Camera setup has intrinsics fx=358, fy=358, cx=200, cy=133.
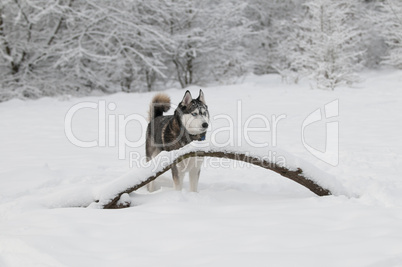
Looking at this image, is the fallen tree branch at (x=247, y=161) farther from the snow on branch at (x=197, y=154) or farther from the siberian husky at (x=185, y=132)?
the siberian husky at (x=185, y=132)

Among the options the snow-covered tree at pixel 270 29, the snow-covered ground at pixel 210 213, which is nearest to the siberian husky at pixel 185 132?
the snow-covered ground at pixel 210 213

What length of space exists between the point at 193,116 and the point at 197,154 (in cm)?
70

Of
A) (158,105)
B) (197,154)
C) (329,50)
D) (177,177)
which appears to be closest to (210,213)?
(197,154)

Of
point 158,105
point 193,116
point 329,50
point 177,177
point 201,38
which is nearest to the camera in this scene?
point 177,177

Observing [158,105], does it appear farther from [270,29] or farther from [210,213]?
[270,29]

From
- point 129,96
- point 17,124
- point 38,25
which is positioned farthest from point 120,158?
point 38,25

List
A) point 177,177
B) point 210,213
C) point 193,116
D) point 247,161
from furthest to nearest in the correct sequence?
1. point 193,116
2. point 177,177
3. point 247,161
4. point 210,213

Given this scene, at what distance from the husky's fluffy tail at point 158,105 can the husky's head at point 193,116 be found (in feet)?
2.53

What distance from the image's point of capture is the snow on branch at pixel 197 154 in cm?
292

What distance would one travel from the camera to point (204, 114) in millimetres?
3738

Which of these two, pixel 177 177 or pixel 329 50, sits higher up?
pixel 329 50

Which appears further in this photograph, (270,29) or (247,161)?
(270,29)

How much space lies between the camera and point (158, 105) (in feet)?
14.7

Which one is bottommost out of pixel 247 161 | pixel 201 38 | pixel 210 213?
pixel 210 213
